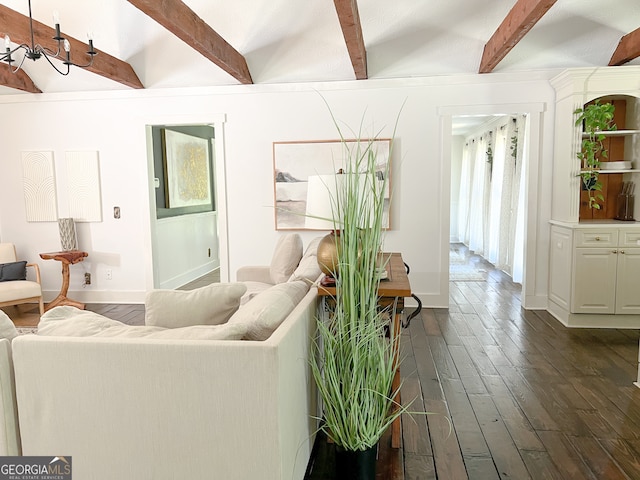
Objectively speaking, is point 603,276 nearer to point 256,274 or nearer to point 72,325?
point 256,274

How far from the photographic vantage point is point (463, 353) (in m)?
3.62

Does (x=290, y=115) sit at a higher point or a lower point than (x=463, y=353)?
higher

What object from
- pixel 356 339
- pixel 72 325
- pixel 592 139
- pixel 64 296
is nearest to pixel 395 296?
pixel 356 339

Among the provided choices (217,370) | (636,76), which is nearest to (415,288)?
(636,76)

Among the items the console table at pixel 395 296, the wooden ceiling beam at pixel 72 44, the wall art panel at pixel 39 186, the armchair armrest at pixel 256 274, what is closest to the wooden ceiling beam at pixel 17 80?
the wall art panel at pixel 39 186

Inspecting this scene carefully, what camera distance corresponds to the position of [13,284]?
15.4ft

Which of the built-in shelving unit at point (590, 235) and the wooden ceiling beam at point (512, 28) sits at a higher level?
the wooden ceiling beam at point (512, 28)

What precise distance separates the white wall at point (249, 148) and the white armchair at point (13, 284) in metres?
0.45

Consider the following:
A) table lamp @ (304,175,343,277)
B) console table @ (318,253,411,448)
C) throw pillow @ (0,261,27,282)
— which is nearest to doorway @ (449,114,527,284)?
console table @ (318,253,411,448)

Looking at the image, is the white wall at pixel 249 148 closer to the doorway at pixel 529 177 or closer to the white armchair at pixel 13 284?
the doorway at pixel 529 177

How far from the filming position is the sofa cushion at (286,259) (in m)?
3.76

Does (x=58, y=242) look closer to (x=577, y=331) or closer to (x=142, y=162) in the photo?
(x=142, y=162)

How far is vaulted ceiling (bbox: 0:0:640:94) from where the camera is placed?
409 centimetres

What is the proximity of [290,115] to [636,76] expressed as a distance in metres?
3.20
